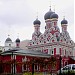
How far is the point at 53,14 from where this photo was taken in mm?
41219

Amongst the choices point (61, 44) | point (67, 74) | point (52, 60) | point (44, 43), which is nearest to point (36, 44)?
point (44, 43)

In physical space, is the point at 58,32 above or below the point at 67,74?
above

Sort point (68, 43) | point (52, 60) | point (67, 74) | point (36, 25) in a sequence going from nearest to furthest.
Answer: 1. point (67, 74)
2. point (52, 60)
3. point (68, 43)
4. point (36, 25)

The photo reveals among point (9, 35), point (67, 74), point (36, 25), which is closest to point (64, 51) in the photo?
point (36, 25)

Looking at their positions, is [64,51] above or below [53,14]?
below

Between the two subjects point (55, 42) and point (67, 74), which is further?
point (55, 42)

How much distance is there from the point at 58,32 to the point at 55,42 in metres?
2.16

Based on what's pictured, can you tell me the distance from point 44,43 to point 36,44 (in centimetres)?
206

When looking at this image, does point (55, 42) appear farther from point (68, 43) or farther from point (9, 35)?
point (9, 35)

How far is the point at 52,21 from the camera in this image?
41.7 meters

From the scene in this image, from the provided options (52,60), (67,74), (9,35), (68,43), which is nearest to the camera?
(67,74)

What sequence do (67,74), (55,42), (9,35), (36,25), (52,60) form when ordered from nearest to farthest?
1. (67,74)
2. (52,60)
3. (55,42)
4. (36,25)
5. (9,35)

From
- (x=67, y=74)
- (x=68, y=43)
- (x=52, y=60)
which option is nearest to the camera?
(x=67, y=74)

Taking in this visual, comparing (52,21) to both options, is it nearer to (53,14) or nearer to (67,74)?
(53,14)
